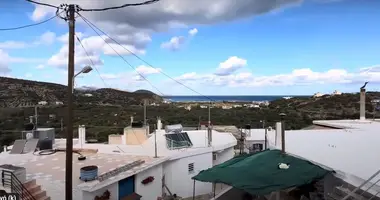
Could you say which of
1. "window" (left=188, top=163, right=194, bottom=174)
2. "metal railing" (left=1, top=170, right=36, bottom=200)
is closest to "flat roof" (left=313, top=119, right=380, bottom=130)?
"window" (left=188, top=163, right=194, bottom=174)

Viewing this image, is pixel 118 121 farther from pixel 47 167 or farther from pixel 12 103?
pixel 47 167

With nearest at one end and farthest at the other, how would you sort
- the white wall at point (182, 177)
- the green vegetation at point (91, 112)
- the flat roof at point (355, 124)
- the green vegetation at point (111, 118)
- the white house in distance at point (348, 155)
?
the white house in distance at point (348, 155), the white wall at point (182, 177), the flat roof at point (355, 124), the green vegetation at point (111, 118), the green vegetation at point (91, 112)

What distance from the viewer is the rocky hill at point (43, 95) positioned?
119 ft

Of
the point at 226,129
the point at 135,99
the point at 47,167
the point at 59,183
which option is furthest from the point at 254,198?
the point at 135,99

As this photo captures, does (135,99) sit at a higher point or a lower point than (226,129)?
higher

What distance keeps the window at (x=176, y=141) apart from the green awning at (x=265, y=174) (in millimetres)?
6609

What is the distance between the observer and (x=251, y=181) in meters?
9.24

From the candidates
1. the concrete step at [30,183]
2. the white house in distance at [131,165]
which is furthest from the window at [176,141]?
the concrete step at [30,183]

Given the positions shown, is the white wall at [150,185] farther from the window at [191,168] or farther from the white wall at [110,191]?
the window at [191,168]

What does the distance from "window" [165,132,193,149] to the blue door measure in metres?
4.44

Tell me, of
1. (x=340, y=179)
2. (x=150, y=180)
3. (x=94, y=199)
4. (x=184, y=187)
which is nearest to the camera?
(x=340, y=179)

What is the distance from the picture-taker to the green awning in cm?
893

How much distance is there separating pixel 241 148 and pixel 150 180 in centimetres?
1041

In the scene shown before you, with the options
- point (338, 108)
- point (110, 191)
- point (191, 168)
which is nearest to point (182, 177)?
point (191, 168)
